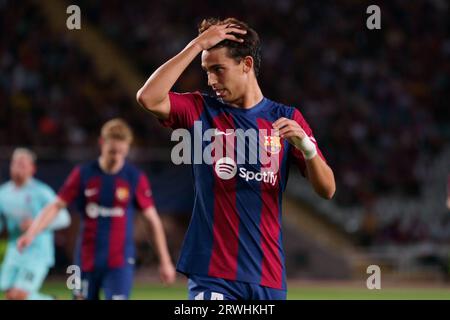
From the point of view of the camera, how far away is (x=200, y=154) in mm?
→ 5422

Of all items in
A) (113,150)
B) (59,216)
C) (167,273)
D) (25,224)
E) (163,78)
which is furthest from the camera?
(25,224)

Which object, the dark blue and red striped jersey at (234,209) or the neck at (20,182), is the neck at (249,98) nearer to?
the dark blue and red striped jersey at (234,209)

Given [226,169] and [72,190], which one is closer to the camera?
[226,169]

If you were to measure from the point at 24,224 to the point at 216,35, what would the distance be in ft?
19.9

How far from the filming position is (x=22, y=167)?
35.5 feet

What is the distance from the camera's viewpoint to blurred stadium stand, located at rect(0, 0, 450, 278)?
70.9 feet

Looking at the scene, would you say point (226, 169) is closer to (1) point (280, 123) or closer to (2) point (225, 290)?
(1) point (280, 123)

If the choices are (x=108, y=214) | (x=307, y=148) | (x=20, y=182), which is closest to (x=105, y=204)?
(x=108, y=214)

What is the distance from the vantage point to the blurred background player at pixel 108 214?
9141 millimetres

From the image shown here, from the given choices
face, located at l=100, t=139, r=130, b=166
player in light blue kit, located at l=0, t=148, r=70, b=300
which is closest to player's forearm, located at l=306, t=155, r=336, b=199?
face, located at l=100, t=139, r=130, b=166

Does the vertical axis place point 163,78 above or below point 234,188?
above

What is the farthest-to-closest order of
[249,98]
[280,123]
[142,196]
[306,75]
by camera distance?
[306,75] < [142,196] < [249,98] < [280,123]

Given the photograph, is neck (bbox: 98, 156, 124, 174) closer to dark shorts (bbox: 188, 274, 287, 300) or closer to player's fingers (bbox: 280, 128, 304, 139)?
dark shorts (bbox: 188, 274, 287, 300)
